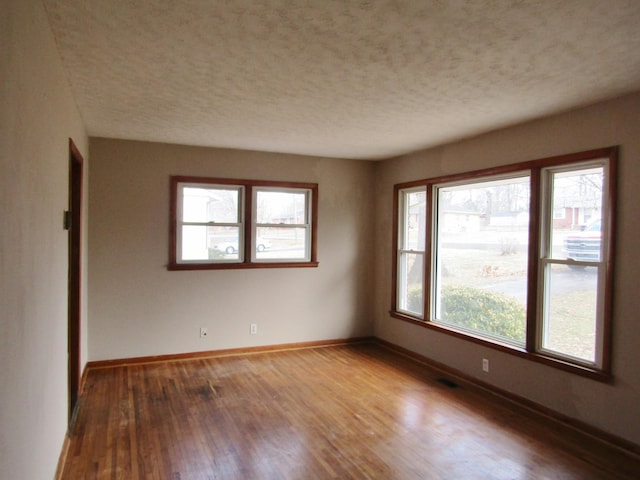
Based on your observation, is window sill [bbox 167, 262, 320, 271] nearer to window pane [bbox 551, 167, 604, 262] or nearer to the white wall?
the white wall

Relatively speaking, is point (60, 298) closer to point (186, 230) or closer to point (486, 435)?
point (186, 230)

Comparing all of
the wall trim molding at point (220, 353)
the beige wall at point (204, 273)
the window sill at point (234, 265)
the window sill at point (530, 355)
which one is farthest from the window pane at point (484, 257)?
the window sill at point (234, 265)

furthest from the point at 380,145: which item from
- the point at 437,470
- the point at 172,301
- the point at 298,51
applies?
Answer: the point at 437,470

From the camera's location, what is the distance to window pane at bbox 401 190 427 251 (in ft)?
16.9

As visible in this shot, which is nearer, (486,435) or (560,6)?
(560,6)

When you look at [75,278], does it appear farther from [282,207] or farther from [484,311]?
[484,311]

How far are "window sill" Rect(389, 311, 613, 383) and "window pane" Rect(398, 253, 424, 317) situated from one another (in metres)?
0.24

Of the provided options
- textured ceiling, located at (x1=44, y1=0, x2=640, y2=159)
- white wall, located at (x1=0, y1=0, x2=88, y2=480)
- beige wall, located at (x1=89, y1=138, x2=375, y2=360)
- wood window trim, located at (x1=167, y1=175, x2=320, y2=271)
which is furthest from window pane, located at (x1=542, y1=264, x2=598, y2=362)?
white wall, located at (x1=0, y1=0, x2=88, y2=480)

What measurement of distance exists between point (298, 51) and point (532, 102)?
1.87 meters

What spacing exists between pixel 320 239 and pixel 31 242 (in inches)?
160

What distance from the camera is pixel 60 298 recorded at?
266cm

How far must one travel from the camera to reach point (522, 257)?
3.91 m

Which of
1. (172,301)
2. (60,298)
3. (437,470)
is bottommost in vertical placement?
(437,470)

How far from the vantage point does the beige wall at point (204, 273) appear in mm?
4629
